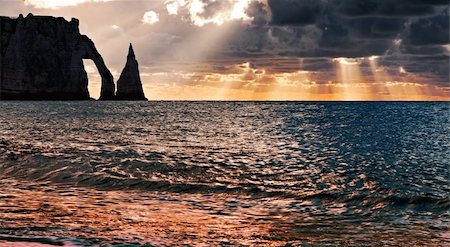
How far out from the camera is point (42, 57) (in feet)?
576

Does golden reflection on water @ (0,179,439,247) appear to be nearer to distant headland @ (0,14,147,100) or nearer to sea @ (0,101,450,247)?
sea @ (0,101,450,247)

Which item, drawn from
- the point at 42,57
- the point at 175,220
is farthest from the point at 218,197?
the point at 42,57

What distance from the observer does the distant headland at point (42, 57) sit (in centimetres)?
17300

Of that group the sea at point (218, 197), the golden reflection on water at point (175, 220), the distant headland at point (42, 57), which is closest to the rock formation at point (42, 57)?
the distant headland at point (42, 57)

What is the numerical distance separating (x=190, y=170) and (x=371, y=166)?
908cm

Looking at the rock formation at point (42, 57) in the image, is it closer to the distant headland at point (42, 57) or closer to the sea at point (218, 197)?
the distant headland at point (42, 57)

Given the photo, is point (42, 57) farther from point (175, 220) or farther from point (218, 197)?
point (175, 220)

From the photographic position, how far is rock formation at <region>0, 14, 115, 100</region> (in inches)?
6811

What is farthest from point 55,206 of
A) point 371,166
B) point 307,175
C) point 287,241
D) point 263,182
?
point 371,166

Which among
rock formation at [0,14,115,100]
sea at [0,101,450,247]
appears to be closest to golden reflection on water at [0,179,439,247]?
sea at [0,101,450,247]

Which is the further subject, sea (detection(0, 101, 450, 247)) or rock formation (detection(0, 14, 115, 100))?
rock formation (detection(0, 14, 115, 100))

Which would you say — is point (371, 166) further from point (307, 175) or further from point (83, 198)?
point (83, 198)

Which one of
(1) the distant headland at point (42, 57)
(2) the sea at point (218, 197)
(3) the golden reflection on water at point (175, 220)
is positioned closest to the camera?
(3) the golden reflection on water at point (175, 220)

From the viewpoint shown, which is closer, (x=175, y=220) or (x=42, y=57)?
(x=175, y=220)
